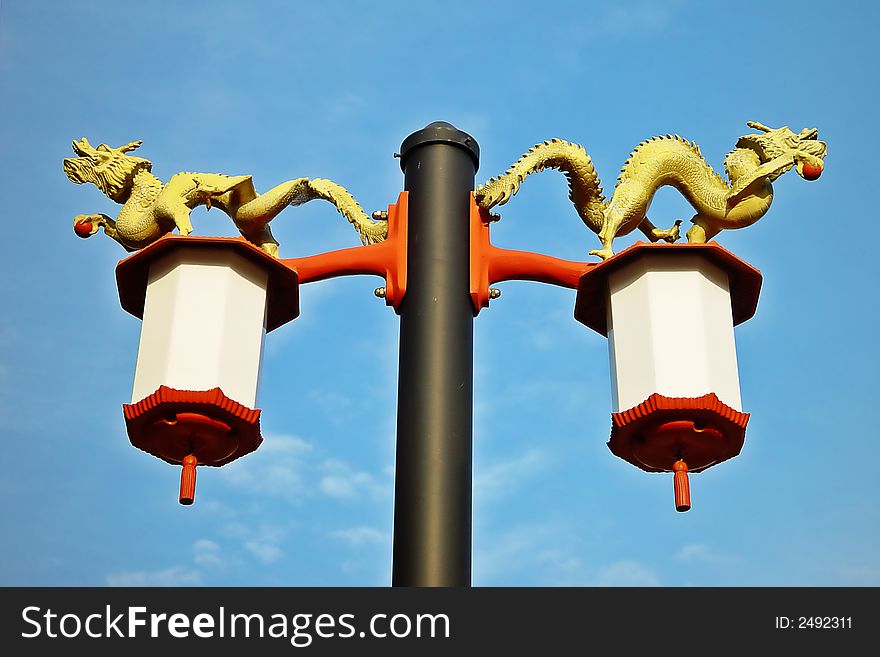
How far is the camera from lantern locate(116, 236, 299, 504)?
4.41 m

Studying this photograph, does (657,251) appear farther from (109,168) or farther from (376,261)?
(109,168)

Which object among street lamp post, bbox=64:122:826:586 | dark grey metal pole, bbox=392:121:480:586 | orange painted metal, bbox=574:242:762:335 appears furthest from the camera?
orange painted metal, bbox=574:242:762:335

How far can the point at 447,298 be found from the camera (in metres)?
4.53

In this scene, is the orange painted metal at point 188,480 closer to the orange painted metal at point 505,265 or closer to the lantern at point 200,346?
the lantern at point 200,346

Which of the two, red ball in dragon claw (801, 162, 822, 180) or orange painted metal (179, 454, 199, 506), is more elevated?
red ball in dragon claw (801, 162, 822, 180)

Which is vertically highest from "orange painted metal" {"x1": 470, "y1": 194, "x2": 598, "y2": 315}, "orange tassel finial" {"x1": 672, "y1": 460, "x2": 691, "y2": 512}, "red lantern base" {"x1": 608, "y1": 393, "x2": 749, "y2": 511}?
"orange painted metal" {"x1": 470, "y1": 194, "x2": 598, "y2": 315}

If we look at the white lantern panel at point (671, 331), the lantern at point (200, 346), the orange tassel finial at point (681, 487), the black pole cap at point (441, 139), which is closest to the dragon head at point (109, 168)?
the lantern at point (200, 346)

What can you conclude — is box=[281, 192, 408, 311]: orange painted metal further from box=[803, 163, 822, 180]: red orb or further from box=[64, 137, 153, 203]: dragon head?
box=[803, 163, 822, 180]: red orb

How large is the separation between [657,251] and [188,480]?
174cm

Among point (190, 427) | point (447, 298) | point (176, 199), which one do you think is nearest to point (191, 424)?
point (190, 427)

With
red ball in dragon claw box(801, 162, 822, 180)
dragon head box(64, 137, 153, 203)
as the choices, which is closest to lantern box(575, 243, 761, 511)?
red ball in dragon claw box(801, 162, 822, 180)

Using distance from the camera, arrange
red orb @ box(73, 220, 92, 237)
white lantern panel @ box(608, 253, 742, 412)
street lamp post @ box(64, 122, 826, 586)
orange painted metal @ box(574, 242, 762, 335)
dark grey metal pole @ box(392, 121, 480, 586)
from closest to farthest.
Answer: dark grey metal pole @ box(392, 121, 480, 586) → street lamp post @ box(64, 122, 826, 586) → white lantern panel @ box(608, 253, 742, 412) → orange painted metal @ box(574, 242, 762, 335) → red orb @ box(73, 220, 92, 237)

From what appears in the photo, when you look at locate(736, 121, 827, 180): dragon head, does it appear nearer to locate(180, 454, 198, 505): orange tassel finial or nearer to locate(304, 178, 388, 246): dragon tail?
locate(304, 178, 388, 246): dragon tail

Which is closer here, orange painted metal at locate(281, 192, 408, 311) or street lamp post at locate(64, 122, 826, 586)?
street lamp post at locate(64, 122, 826, 586)
